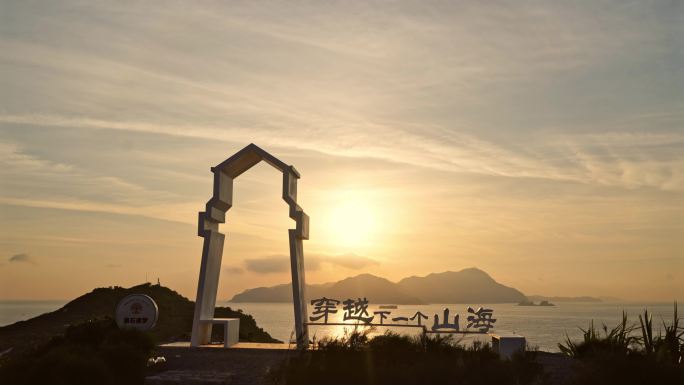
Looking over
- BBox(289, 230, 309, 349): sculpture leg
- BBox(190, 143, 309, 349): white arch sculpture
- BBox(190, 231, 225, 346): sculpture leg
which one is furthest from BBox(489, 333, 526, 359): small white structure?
BBox(190, 231, 225, 346): sculpture leg

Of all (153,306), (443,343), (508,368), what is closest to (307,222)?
(153,306)

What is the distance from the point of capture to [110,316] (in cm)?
3228

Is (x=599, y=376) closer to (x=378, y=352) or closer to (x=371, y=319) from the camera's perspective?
(x=378, y=352)

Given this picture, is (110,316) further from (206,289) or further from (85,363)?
(85,363)

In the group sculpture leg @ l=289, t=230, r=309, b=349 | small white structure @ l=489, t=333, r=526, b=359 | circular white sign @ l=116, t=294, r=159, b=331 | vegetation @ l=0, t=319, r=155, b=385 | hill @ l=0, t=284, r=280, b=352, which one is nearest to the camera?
vegetation @ l=0, t=319, r=155, b=385

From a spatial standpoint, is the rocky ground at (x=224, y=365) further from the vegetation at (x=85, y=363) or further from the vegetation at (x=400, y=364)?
the vegetation at (x=400, y=364)

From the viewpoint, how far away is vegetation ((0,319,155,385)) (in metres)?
13.5

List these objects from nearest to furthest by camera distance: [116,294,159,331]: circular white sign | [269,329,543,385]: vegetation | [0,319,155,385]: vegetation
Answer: [0,319,155,385]: vegetation, [269,329,543,385]: vegetation, [116,294,159,331]: circular white sign

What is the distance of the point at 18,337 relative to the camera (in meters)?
31.4

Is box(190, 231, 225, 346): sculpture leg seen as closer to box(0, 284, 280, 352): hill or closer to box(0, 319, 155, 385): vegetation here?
box(0, 319, 155, 385): vegetation

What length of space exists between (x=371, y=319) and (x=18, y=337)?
635 inches

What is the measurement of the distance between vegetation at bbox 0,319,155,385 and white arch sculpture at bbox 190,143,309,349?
3.33 meters

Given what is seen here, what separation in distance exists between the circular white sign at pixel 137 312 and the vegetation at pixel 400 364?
8542mm

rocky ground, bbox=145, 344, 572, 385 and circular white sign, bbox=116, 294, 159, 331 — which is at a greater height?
circular white sign, bbox=116, 294, 159, 331
